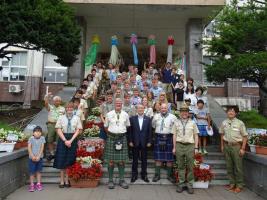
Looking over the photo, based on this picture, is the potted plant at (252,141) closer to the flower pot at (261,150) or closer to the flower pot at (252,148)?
the flower pot at (252,148)

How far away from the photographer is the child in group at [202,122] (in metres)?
9.77

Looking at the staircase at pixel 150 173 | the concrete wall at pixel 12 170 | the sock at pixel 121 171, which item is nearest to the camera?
the concrete wall at pixel 12 170

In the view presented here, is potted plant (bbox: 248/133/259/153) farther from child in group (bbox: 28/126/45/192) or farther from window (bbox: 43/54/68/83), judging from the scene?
window (bbox: 43/54/68/83)

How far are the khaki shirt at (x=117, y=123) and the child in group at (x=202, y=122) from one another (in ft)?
8.01

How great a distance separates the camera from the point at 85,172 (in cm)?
809

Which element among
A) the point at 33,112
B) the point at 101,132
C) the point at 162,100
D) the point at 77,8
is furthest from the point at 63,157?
the point at 77,8

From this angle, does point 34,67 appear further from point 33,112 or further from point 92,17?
point 33,112

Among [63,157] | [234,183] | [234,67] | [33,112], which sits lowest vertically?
[234,183]

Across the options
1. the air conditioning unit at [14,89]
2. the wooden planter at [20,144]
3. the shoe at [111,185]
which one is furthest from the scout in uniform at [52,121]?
the air conditioning unit at [14,89]

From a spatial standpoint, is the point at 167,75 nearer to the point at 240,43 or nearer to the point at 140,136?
the point at 240,43

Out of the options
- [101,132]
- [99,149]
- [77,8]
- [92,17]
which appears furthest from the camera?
[92,17]

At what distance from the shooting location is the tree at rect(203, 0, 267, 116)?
28.7ft

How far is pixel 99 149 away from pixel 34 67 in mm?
17812

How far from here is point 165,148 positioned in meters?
8.47
